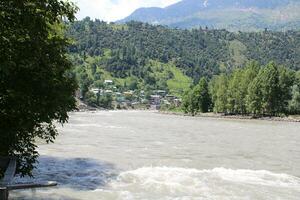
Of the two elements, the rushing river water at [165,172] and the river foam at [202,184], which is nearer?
the river foam at [202,184]

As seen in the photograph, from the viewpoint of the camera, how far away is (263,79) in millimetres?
168750

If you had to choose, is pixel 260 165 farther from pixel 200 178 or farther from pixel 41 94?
pixel 41 94

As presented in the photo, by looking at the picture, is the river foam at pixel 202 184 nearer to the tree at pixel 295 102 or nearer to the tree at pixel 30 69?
the tree at pixel 30 69

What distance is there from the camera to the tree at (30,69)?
15188 mm

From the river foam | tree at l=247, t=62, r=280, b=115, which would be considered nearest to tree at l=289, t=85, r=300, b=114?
tree at l=247, t=62, r=280, b=115

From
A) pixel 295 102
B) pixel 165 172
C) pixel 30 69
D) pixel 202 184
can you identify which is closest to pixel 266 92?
pixel 295 102

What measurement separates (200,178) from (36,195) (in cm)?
1193

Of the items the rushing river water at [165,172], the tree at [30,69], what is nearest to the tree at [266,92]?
the rushing river water at [165,172]

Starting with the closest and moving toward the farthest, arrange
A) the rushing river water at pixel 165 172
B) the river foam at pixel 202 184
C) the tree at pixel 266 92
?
the river foam at pixel 202 184
the rushing river water at pixel 165 172
the tree at pixel 266 92

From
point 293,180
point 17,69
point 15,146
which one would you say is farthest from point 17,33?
point 293,180

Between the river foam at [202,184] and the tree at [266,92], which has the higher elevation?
the tree at [266,92]

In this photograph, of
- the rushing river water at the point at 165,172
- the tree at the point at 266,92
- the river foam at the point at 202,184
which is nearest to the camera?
the river foam at the point at 202,184

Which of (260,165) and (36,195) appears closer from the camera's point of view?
(36,195)

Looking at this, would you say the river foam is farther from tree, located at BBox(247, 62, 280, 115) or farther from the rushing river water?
tree, located at BBox(247, 62, 280, 115)
